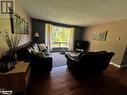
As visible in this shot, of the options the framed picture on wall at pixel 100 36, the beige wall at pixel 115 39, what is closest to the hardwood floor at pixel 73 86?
the beige wall at pixel 115 39

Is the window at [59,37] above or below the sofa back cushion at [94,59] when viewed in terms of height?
above

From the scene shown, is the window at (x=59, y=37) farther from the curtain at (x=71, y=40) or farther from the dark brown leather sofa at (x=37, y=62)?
the dark brown leather sofa at (x=37, y=62)

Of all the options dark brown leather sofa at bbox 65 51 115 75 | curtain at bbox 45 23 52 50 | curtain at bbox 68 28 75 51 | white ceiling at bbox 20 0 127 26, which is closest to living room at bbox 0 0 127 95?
white ceiling at bbox 20 0 127 26

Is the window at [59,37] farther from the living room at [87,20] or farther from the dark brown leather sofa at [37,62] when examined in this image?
the dark brown leather sofa at [37,62]

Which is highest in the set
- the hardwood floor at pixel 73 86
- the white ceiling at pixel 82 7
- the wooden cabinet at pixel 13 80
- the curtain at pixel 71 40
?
the white ceiling at pixel 82 7

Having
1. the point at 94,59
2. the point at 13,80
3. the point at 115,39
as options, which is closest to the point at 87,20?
the point at 115,39

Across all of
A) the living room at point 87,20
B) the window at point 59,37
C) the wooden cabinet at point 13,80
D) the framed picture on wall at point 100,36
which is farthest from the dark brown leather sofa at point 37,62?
the framed picture on wall at point 100,36

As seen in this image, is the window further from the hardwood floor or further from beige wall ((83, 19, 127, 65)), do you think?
the hardwood floor

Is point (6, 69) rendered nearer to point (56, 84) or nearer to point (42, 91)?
point (42, 91)

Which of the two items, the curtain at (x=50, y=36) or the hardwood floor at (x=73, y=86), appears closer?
the hardwood floor at (x=73, y=86)

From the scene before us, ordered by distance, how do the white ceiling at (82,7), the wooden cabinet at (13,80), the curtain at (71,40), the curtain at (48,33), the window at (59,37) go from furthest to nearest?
the curtain at (71,40) → the window at (59,37) → the curtain at (48,33) → the white ceiling at (82,7) → the wooden cabinet at (13,80)

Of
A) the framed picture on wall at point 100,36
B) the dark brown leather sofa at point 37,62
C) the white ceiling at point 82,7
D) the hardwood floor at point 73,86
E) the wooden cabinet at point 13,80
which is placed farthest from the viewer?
the framed picture on wall at point 100,36

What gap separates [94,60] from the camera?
2.58 meters

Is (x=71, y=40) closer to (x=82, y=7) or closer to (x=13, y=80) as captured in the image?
(x=82, y=7)
